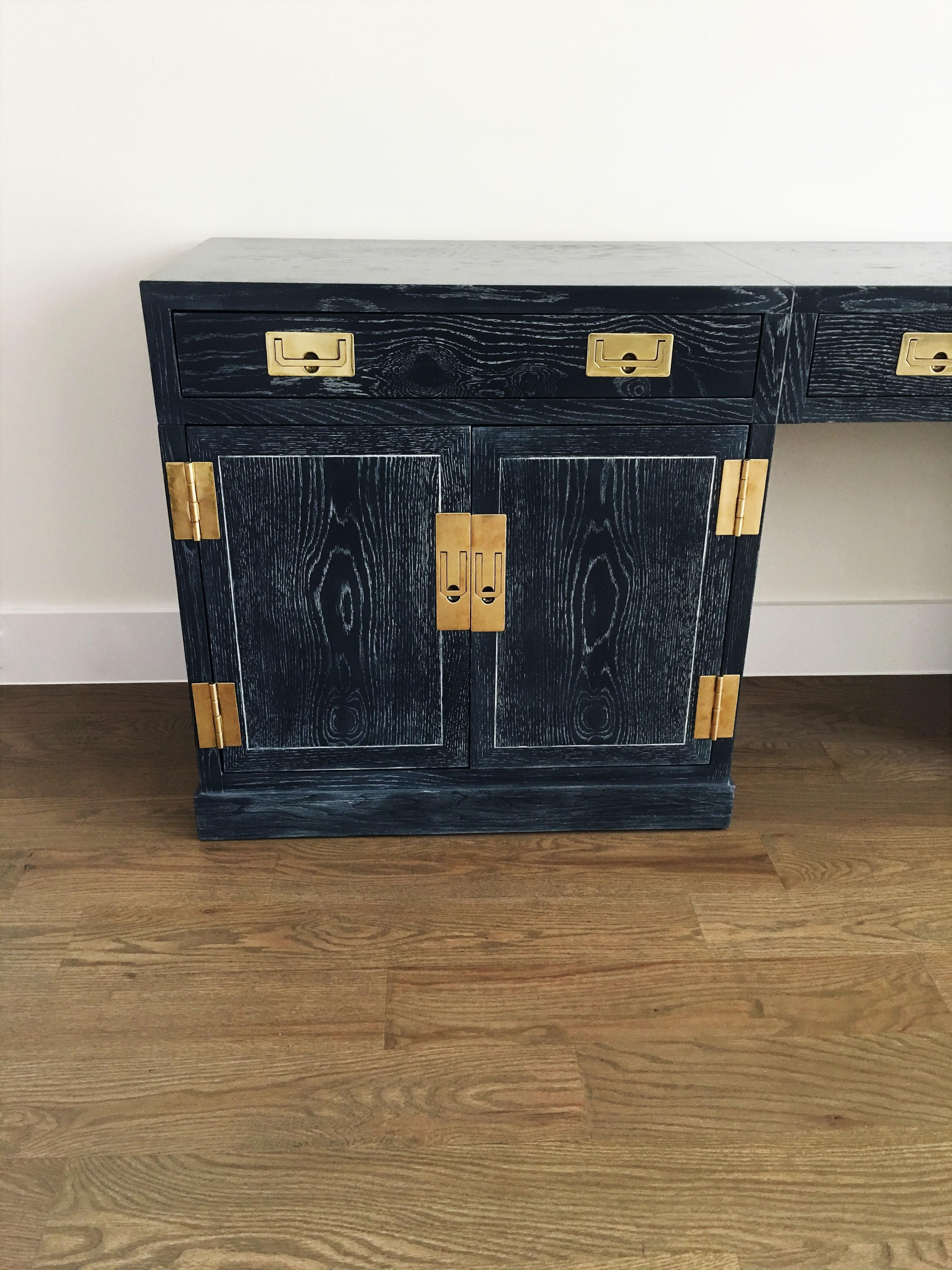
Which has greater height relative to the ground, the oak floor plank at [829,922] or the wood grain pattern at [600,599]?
the wood grain pattern at [600,599]

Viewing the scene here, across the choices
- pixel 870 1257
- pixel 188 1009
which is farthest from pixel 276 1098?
pixel 870 1257

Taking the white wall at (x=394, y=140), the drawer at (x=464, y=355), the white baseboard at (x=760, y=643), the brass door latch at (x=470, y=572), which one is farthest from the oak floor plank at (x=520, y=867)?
the white wall at (x=394, y=140)

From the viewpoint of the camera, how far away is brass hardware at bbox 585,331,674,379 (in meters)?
1.41

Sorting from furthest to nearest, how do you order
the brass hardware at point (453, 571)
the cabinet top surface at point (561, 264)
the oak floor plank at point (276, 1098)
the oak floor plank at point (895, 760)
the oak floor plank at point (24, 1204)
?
the oak floor plank at point (895, 760)
the brass hardware at point (453, 571)
the cabinet top surface at point (561, 264)
the oak floor plank at point (276, 1098)
the oak floor plank at point (24, 1204)

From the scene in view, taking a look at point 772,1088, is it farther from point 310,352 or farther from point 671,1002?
point 310,352

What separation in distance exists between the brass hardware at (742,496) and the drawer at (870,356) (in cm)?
13

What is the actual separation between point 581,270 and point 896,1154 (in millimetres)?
1241

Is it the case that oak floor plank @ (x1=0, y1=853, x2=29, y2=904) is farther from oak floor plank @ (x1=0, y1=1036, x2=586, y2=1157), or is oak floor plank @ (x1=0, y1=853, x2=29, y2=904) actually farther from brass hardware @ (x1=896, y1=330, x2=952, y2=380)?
brass hardware @ (x1=896, y1=330, x2=952, y2=380)

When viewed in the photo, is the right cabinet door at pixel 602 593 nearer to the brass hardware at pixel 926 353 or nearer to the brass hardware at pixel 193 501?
the brass hardware at pixel 926 353

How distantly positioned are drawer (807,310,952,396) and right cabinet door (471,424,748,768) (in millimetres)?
150

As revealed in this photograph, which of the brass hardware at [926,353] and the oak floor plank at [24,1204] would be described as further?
the brass hardware at [926,353]

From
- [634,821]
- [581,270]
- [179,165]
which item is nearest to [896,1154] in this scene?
[634,821]

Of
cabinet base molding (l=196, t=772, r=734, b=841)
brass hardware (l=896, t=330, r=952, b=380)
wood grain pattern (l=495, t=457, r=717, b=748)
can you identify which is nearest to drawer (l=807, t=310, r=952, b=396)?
brass hardware (l=896, t=330, r=952, b=380)

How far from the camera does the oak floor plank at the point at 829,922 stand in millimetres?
1468
